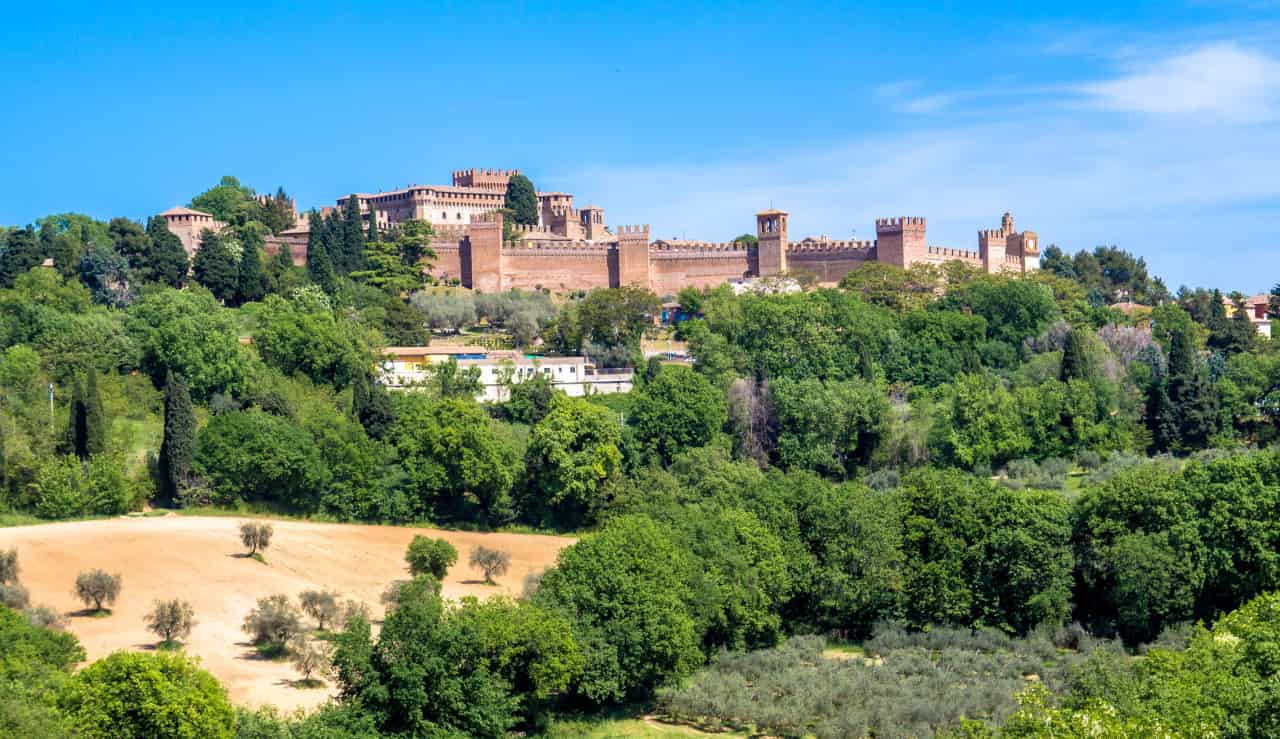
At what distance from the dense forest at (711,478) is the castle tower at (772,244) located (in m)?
4.48

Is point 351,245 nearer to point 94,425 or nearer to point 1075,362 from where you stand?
point 94,425

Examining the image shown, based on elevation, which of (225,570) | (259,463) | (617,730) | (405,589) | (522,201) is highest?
(522,201)

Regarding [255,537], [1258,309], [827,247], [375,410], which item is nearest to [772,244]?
[827,247]

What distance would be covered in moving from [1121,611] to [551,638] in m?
12.8

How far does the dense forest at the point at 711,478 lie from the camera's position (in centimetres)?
2455

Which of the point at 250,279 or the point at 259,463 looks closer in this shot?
the point at 259,463

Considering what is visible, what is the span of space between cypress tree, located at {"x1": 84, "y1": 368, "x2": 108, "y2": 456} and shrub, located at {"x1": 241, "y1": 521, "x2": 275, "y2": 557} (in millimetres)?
7112

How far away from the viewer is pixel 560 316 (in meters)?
63.3

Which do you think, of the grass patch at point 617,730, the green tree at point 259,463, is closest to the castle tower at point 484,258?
the green tree at point 259,463

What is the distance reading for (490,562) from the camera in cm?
A: 3744

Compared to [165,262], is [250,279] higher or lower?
lower

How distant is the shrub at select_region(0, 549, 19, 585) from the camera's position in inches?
1260

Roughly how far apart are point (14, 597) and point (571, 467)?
17.0 m

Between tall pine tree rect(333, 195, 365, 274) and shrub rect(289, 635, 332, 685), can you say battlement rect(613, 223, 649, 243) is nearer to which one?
tall pine tree rect(333, 195, 365, 274)
